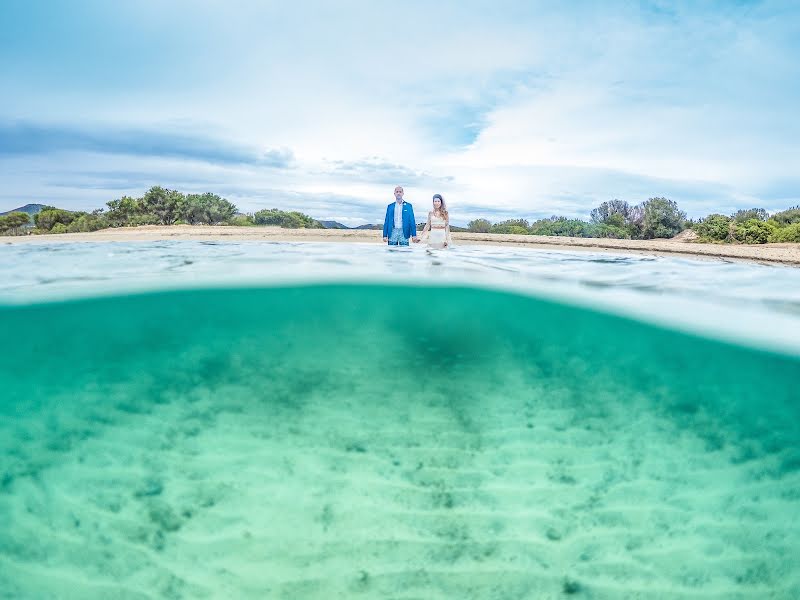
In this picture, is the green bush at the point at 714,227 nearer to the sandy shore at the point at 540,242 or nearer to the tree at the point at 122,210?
the sandy shore at the point at 540,242

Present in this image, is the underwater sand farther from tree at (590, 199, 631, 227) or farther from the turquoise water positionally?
tree at (590, 199, 631, 227)

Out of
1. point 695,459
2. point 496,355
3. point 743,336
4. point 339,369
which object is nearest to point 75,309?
point 339,369

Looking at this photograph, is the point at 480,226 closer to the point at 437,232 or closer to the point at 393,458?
the point at 437,232

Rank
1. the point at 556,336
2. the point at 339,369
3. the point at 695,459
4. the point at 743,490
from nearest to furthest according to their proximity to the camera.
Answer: the point at 743,490, the point at 695,459, the point at 339,369, the point at 556,336

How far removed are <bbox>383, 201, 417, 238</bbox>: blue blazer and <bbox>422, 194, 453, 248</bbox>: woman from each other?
39 centimetres

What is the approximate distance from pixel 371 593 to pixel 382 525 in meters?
0.52

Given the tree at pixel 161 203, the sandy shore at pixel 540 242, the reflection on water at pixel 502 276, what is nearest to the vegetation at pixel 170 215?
the tree at pixel 161 203

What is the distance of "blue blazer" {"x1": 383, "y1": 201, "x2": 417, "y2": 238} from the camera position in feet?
40.8

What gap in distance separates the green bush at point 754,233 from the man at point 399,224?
60.5 feet

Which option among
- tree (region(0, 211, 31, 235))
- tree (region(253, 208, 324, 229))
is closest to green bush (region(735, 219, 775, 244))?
tree (region(253, 208, 324, 229))

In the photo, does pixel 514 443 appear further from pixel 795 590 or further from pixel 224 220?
pixel 224 220

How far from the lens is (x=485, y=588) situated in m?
3.00

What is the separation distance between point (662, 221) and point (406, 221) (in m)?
23.9

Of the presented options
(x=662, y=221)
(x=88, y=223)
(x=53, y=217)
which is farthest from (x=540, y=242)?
(x=53, y=217)
